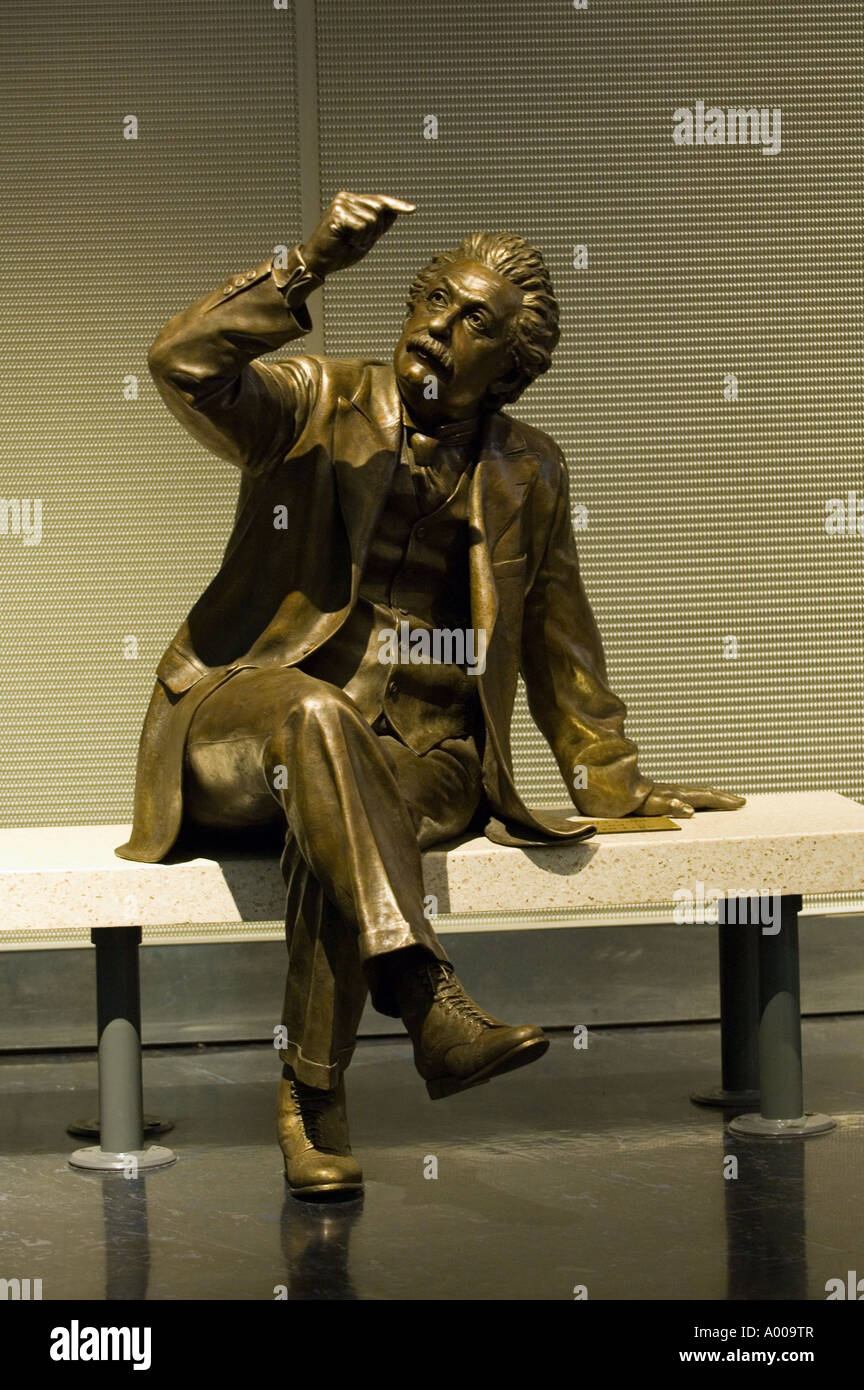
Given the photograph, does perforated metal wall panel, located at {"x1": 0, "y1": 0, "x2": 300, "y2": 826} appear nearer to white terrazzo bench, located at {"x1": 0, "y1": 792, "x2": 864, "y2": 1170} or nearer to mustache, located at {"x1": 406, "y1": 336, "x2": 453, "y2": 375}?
white terrazzo bench, located at {"x1": 0, "y1": 792, "x2": 864, "y2": 1170}

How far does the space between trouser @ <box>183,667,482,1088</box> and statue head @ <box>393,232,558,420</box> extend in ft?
2.28

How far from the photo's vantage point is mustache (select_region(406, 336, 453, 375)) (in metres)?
4.07

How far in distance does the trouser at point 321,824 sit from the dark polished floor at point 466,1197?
1.13ft

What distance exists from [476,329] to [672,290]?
4.99ft

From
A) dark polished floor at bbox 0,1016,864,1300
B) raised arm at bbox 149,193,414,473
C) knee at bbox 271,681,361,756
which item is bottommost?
dark polished floor at bbox 0,1016,864,1300

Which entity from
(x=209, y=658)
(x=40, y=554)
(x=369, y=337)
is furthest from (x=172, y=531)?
(x=209, y=658)

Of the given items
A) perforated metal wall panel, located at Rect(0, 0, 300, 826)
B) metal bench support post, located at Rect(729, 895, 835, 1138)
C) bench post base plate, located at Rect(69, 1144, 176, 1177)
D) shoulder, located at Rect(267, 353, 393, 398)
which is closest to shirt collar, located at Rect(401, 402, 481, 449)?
shoulder, located at Rect(267, 353, 393, 398)

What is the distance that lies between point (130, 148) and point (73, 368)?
0.61 metres

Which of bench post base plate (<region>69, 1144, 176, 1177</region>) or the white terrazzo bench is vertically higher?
the white terrazzo bench

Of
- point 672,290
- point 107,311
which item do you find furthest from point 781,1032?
point 107,311

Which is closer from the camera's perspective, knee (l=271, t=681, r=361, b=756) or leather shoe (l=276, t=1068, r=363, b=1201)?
knee (l=271, t=681, r=361, b=756)

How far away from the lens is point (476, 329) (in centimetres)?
409

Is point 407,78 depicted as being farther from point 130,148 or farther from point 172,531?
point 172,531

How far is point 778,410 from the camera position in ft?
18.0
